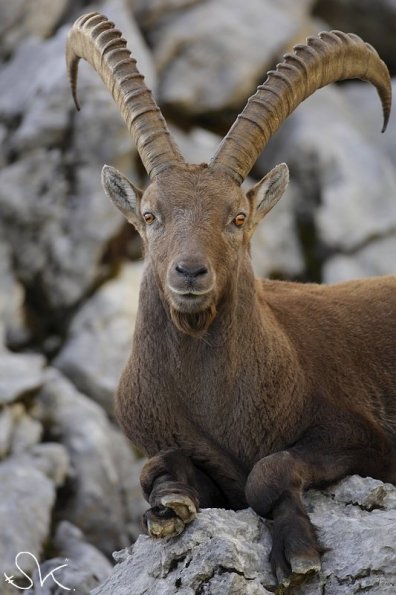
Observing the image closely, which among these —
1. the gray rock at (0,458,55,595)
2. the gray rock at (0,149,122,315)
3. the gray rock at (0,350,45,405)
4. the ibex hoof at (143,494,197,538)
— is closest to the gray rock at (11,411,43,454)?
the gray rock at (0,350,45,405)

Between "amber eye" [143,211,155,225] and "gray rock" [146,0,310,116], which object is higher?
"gray rock" [146,0,310,116]

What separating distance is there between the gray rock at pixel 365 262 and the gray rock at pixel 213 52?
12.6ft

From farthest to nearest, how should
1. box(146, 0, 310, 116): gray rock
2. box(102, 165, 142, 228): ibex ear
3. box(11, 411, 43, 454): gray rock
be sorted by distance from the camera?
box(146, 0, 310, 116): gray rock, box(11, 411, 43, 454): gray rock, box(102, 165, 142, 228): ibex ear

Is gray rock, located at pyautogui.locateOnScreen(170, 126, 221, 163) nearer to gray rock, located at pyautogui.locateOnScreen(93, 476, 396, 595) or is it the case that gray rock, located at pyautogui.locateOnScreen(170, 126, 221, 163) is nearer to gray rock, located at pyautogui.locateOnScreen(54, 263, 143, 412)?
gray rock, located at pyautogui.locateOnScreen(54, 263, 143, 412)

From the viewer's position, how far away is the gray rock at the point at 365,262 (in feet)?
66.3

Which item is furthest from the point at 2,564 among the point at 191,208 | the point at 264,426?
the point at 191,208

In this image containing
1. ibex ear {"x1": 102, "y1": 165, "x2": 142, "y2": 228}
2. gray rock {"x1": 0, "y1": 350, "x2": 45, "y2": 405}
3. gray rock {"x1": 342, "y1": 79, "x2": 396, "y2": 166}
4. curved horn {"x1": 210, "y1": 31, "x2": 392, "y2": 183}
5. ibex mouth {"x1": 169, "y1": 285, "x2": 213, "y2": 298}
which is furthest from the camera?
gray rock {"x1": 342, "y1": 79, "x2": 396, "y2": 166}

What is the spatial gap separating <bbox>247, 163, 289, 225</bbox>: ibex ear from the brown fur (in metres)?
0.13

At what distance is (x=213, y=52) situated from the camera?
72.1ft

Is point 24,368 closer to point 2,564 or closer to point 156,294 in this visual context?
point 2,564

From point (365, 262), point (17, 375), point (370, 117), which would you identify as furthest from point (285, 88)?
point (370, 117)

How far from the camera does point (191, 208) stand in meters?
9.04

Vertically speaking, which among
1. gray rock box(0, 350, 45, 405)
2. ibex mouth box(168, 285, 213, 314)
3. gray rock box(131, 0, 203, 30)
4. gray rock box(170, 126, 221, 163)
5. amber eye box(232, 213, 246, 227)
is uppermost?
gray rock box(131, 0, 203, 30)

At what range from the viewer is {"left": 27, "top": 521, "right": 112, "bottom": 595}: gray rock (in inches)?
423
